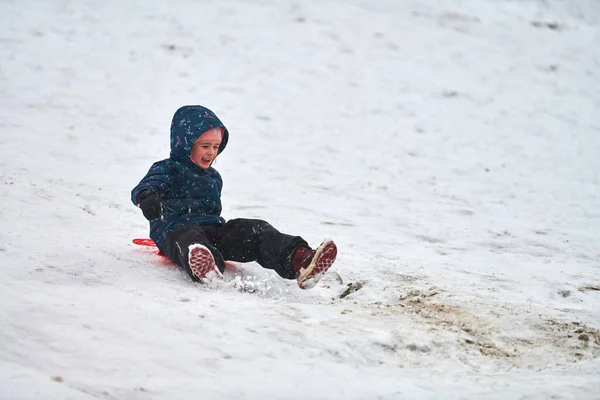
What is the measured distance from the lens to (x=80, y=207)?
5492 millimetres

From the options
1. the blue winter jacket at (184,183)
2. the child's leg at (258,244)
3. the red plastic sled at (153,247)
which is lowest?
the red plastic sled at (153,247)

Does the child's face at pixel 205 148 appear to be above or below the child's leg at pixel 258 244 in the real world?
above

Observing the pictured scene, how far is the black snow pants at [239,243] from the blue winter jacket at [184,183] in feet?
0.39

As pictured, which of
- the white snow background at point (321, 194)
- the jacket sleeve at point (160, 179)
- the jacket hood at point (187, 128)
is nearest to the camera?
the white snow background at point (321, 194)

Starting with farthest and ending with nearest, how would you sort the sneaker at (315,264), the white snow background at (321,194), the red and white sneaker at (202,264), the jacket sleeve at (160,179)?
the jacket sleeve at (160,179), the sneaker at (315,264), the red and white sneaker at (202,264), the white snow background at (321,194)

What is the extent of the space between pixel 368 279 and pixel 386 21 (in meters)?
8.92

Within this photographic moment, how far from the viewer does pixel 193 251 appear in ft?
12.0

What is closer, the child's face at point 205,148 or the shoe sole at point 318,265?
the shoe sole at point 318,265

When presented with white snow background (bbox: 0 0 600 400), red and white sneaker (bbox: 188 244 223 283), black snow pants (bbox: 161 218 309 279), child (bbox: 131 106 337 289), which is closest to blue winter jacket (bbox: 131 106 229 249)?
child (bbox: 131 106 337 289)

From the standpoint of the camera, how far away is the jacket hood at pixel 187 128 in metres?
4.31

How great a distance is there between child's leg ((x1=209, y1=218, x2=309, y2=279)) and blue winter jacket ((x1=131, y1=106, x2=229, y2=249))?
19cm

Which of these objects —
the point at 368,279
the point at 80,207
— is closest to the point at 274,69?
the point at 80,207

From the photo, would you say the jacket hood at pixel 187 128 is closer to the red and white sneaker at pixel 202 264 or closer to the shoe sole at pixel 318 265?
the red and white sneaker at pixel 202 264

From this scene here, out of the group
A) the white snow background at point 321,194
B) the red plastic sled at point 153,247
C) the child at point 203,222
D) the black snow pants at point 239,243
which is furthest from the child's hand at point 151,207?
the red plastic sled at point 153,247
